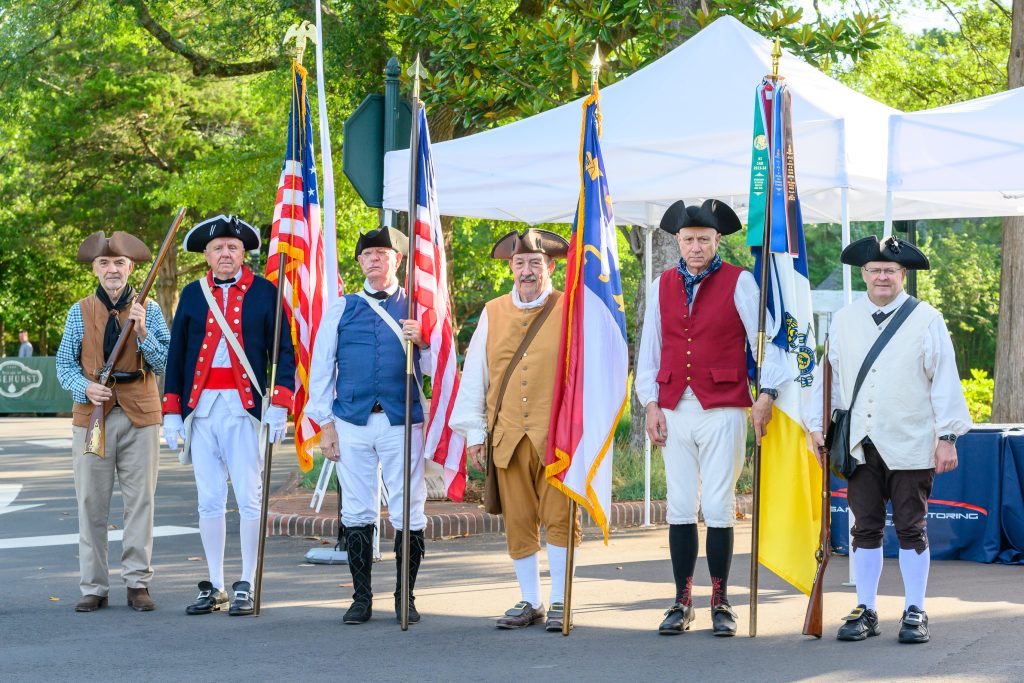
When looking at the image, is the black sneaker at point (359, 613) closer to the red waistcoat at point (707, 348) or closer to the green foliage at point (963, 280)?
the red waistcoat at point (707, 348)

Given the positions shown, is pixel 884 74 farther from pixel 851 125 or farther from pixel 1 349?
pixel 1 349

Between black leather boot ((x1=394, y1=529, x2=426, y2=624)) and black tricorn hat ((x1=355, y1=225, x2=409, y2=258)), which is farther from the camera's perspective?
black tricorn hat ((x1=355, y1=225, x2=409, y2=258))

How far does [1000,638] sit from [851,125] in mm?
3068

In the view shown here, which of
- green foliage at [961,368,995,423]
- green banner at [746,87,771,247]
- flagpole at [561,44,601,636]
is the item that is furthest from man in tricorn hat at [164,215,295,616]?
green foliage at [961,368,995,423]

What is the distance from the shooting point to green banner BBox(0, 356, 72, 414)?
29.5m

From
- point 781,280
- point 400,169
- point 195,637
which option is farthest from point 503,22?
point 195,637

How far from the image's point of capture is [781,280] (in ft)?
21.8

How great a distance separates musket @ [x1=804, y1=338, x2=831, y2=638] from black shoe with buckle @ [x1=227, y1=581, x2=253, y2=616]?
3060 mm

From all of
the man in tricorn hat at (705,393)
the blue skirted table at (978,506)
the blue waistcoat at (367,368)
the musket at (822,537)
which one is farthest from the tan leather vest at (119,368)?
the blue skirted table at (978,506)

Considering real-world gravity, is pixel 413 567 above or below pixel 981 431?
below

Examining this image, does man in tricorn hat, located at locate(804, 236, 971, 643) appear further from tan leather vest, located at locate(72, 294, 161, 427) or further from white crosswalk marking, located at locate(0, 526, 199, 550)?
white crosswalk marking, located at locate(0, 526, 199, 550)

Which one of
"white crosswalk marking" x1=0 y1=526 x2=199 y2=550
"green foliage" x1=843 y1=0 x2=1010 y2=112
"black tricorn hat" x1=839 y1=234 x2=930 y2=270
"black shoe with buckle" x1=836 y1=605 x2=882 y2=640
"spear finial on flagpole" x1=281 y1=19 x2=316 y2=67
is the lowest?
"white crosswalk marking" x1=0 y1=526 x2=199 y2=550

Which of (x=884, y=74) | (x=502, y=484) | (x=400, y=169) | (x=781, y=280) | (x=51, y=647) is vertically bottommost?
(x=51, y=647)

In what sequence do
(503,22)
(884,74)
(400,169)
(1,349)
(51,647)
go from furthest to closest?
(1,349)
(884,74)
(503,22)
(400,169)
(51,647)
